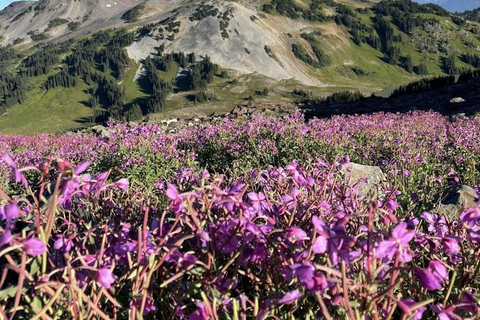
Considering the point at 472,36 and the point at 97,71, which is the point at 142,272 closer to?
the point at 97,71

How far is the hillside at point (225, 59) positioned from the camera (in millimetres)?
87062

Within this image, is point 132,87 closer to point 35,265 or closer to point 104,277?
point 35,265

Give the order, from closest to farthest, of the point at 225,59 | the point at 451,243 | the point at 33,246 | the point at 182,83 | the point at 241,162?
1. the point at 33,246
2. the point at 451,243
3. the point at 241,162
4. the point at 182,83
5. the point at 225,59

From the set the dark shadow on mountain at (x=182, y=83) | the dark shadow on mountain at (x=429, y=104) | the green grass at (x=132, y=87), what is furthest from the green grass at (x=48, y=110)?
the dark shadow on mountain at (x=429, y=104)

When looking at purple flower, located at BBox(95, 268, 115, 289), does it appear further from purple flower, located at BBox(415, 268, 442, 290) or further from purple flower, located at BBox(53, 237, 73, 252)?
purple flower, located at BBox(415, 268, 442, 290)

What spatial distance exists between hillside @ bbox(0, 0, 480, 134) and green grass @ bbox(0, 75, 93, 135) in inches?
10.2

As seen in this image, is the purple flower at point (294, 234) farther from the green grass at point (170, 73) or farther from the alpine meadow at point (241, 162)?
the green grass at point (170, 73)

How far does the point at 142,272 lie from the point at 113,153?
714 cm

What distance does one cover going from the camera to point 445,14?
15050 centimetres

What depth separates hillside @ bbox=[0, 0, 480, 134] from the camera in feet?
286

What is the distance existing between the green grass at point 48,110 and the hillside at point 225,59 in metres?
0.26

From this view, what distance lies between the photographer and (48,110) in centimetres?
8738

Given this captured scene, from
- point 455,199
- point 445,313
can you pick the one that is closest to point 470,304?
point 445,313

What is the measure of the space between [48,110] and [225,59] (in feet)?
157
